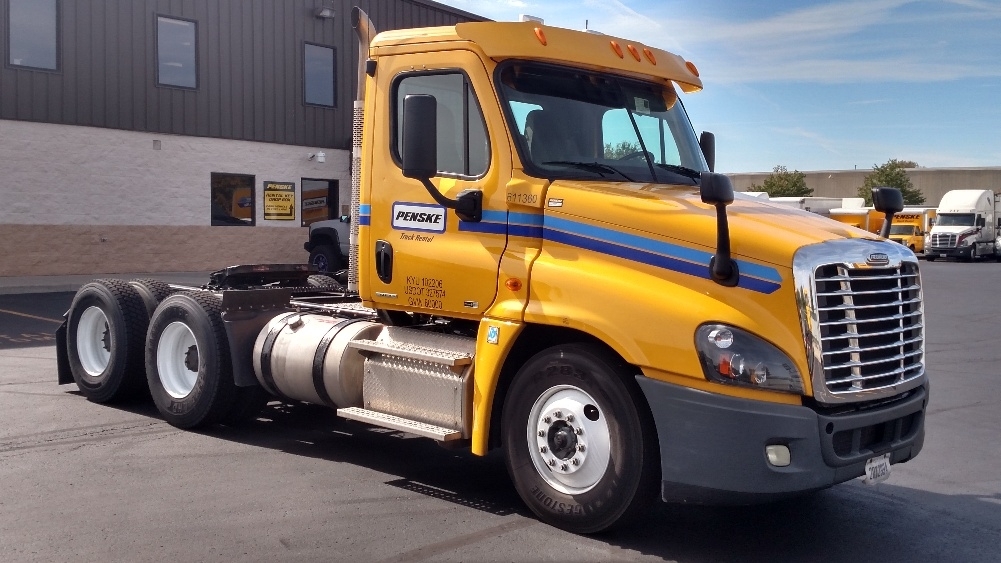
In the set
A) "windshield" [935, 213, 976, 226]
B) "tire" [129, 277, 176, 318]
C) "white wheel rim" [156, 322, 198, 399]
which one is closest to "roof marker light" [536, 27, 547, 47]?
"white wheel rim" [156, 322, 198, 399]

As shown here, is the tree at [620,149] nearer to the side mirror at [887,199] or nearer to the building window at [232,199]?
the side mirror at [887,199]

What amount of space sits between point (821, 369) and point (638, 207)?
1.32 meters

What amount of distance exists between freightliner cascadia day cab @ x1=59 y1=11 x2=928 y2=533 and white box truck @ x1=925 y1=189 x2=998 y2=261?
45.2 m

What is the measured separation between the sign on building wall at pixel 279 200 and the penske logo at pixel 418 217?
21.2m

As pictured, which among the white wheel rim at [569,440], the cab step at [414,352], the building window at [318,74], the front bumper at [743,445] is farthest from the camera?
the building window at [318,74]

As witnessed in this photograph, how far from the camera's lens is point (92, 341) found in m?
9.42

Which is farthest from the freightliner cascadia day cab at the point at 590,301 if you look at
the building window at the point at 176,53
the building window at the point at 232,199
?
the building window at the point at 232,199

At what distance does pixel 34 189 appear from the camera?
22.2m

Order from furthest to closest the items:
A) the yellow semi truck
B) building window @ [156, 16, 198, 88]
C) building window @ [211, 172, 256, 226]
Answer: the yellow semi truck
building window @ [211, 172, 256, 226]
building window @ [156, 16, 198, 88]

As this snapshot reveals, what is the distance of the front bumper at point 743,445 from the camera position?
4.96m

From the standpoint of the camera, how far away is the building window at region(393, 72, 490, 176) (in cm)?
615

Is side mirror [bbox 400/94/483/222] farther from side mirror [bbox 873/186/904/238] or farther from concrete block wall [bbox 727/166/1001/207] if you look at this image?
concrete block wall [bbox 727/166/1001/207]

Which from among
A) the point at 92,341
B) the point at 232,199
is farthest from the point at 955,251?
the point at 92,341

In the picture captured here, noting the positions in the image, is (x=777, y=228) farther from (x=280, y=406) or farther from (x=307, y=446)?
(x=280, y=406)
